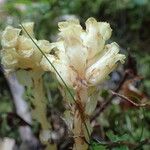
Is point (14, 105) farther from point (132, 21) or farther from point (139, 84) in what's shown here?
point (132, 21)

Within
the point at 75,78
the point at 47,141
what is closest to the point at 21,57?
the point at 75,78

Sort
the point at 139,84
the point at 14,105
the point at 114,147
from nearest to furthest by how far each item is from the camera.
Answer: the point at 114,147 < the point at 14,105 < the point at 139,84

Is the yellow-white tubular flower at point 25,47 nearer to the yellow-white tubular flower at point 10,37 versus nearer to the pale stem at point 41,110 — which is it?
the yellow-white tubular flower at point 10,37

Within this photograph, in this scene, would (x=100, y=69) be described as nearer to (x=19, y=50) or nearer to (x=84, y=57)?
(x=84, y=57)

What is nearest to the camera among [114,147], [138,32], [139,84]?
[114,147]

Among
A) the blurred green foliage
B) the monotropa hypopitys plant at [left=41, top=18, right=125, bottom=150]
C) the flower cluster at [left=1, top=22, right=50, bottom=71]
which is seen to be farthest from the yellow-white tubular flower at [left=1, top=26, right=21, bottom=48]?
the blurred green foliage

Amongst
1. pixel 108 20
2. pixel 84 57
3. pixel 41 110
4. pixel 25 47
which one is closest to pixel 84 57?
pixel 84 57
